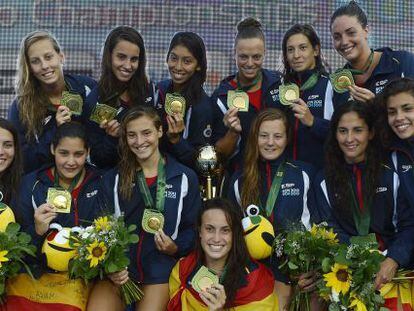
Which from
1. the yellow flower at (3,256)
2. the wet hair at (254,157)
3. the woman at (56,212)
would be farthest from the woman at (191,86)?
the yellow flower at (3,256)

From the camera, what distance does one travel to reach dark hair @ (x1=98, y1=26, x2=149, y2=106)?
3.82 metres

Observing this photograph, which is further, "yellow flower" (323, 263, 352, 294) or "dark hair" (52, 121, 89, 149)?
"dark hair" (52, 121, 89, 149)

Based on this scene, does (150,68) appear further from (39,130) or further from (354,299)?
(354,299)

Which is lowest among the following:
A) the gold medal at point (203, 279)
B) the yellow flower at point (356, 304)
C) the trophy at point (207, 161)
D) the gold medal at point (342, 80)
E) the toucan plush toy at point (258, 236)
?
the yellow flower at point (356, 304)

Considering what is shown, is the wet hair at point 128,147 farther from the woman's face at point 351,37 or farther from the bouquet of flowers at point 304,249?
the woman's face at point 351,37

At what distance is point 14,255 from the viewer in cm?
303

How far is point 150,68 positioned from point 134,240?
167 inches

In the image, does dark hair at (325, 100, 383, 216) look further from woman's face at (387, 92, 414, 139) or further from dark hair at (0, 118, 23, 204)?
dark hair at (0, 118, 23, 204)

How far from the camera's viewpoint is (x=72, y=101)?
3.70 m

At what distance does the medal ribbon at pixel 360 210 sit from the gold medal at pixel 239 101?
0.71 meters

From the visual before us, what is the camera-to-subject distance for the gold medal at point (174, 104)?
12.0 ft

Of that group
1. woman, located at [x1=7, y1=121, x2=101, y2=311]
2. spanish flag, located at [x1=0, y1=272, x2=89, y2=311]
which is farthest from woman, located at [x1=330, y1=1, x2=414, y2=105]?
spanish flag, located at [x1=0, y1=272, x2=89, y2=311]

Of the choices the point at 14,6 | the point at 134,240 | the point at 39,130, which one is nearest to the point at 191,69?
the point at 39,130

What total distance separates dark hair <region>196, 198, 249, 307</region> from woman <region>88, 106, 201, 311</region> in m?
0.22
